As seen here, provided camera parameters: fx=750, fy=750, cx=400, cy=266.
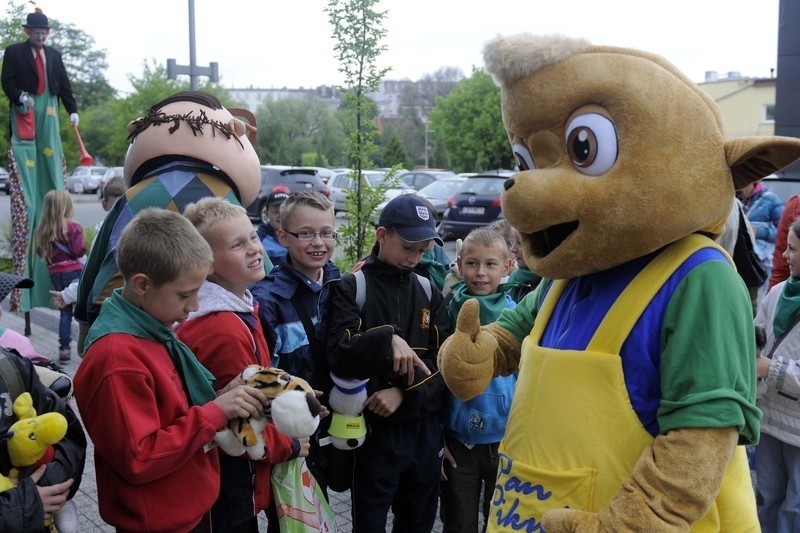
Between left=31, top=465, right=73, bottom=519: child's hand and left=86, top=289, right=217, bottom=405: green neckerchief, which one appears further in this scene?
left=86, top=289, right=217, bottom=405: green neckerchief

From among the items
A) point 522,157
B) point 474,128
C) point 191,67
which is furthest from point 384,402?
point 474,128

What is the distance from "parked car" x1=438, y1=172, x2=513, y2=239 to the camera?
1608 cm

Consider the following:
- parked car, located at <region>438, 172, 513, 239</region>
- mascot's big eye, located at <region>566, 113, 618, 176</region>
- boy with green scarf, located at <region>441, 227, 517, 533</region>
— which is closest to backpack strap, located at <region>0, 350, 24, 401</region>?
mascot's big eye, located at <region>566, 113, 618, 176</region>

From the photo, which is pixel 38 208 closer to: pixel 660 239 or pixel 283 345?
pixel 283 345

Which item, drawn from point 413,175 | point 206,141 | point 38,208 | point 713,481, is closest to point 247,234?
point 206,141

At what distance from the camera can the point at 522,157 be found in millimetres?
2336

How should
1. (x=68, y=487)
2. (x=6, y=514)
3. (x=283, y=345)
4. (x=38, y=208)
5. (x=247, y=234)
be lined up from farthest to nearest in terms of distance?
(x=38, y=208), (x=283, y=345), (x=247, y=234), (x=68, y=487), (x=6, y=514)

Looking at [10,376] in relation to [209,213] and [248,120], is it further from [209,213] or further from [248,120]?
[248,120]

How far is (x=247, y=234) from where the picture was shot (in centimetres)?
299

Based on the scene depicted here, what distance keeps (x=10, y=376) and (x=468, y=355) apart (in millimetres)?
1409

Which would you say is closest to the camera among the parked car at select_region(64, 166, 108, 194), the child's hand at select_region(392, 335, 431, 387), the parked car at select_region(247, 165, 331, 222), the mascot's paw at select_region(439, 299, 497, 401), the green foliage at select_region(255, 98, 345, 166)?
the mascot's paw at select_region(439, 299, 497, 401)

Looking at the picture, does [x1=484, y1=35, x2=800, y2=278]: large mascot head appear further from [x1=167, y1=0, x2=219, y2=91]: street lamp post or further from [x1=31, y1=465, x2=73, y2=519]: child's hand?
[x1=167, y1=0, x2=219, y2=91]: street lamp post

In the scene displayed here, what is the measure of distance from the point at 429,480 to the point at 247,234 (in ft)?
4.62

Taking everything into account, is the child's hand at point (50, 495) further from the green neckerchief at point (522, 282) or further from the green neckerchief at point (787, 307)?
the green neckerchief at point (787, 307)
